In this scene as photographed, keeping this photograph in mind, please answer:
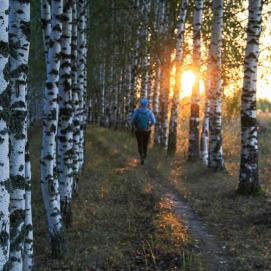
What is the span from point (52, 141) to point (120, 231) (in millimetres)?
2802

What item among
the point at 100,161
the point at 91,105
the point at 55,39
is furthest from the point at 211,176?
the point at 91,105

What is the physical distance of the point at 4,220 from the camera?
12.9 feet

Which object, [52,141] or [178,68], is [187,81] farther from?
[52,141]

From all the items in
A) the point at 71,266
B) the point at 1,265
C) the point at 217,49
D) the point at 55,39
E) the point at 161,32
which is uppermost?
the point at 161,32

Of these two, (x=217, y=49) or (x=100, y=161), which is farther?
(x=100, y=161)

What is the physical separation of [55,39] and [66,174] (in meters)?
2.96

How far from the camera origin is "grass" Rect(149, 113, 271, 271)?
829 centimetres

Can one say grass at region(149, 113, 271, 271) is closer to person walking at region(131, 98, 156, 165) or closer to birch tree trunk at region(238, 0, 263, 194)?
birch tree trunk at region(238, 0, 263, 194)

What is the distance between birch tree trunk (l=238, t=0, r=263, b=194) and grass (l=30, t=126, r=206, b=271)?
7.98ft

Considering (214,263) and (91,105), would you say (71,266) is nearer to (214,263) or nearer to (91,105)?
(214,263)

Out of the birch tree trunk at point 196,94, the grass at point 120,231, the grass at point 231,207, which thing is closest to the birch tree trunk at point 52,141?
the grass at point 120,231

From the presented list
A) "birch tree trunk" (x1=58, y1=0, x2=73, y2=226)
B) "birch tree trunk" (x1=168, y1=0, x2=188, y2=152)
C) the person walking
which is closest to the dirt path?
"birch tree trunk" (x1=58, y1=0, x2=73, y2=226)

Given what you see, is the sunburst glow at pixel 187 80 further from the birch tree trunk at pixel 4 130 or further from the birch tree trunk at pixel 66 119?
the birch tree trunk at pixel 4 130

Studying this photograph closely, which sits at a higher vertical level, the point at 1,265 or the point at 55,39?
the point at 55,39
